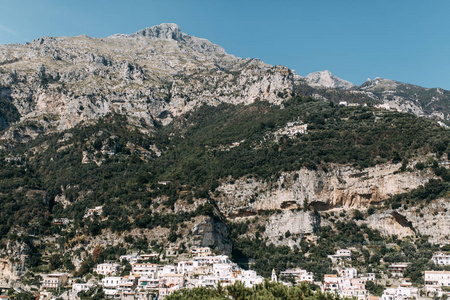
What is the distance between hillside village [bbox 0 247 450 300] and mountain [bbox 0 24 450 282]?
Result: 3.01 m

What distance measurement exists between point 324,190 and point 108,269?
4518 centimetres

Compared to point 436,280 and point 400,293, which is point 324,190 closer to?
point 436,280

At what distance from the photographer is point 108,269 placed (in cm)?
7706

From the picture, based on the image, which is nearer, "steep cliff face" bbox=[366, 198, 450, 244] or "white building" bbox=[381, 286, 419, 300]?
"white building" bbox=[381, 286, 419, 300]

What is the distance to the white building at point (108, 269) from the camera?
7631 centimetres

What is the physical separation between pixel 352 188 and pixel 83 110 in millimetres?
95456

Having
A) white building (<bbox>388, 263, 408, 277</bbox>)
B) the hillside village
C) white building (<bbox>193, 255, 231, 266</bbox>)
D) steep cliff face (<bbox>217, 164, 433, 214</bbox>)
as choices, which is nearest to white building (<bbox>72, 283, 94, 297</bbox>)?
the hillside village

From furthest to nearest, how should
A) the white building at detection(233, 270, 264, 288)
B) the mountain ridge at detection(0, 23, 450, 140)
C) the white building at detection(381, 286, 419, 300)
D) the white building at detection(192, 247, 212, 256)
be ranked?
1. the mountain ridge at detection(0, 23, 450, 140)
2. the white building at detection(192, 247, 212, 256)
3. the white building at detection(233, 270, 264, 288)
4. the white building at detection(381, 286, 419, 300)

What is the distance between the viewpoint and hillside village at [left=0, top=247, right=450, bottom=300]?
66.8 metres

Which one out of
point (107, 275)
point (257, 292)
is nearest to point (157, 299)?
point (107, 275)

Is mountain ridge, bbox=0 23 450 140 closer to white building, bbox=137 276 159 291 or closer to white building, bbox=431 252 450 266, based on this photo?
white building, bbox=431 252 450 266

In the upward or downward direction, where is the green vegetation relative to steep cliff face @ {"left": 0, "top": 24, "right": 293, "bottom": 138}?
downward

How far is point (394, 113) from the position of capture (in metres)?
112

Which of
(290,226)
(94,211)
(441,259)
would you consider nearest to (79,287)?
(94,211)
